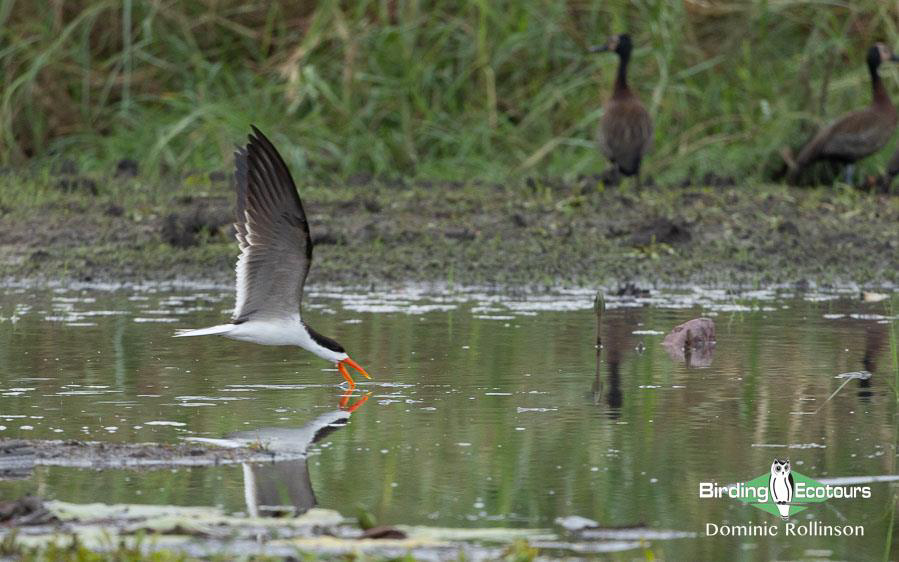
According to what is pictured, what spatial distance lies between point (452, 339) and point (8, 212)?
15.7ft

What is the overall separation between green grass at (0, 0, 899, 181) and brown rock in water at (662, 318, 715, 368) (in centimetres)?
549

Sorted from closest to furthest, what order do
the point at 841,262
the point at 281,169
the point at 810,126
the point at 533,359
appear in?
the point at 281,169 → the point at 533,359 → the point at 841,262 → the point at 810,126

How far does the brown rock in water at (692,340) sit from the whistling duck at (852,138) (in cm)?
522

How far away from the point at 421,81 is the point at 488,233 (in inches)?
118

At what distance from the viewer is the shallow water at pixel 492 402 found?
15.7ft

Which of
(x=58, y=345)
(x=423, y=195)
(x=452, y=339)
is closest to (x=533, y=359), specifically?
(x=452, y=339)

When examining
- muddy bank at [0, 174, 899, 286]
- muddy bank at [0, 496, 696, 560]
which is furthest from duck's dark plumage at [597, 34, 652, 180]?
muddy bank at [0, 496, 696, 560]

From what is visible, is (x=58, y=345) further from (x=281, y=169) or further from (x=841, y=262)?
(x=841, y=262)

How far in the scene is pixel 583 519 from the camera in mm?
4500

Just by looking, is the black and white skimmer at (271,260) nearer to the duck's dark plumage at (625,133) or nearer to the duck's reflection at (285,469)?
the duck's reflection at (285,469)

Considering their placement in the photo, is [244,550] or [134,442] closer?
[244,550]

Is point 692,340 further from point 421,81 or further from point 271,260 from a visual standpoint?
point 421,81

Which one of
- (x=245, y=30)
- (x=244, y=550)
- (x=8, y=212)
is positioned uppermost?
(x=245, y=30)

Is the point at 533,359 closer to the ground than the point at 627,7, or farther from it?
closer to the ground
